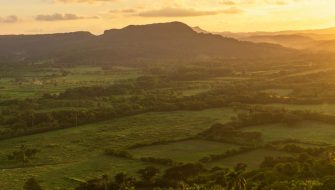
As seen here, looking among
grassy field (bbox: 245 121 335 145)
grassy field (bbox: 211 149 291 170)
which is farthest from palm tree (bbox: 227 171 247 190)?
grassy field (bbox: 245 121 335 145)

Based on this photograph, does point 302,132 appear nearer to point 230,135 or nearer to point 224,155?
point 230,135

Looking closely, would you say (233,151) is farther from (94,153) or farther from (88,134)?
(88,134)

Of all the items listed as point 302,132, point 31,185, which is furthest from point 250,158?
point 31,185

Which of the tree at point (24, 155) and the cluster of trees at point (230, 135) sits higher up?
the cluster of trees at point (230, 135)

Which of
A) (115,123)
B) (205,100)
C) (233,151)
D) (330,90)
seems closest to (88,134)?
(115,123)

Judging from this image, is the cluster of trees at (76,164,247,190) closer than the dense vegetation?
Yes

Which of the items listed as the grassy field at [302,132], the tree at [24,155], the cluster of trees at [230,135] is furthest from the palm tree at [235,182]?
the tree at [24,155]

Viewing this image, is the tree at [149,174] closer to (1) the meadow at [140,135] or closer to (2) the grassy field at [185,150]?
(1) the meadow at [140,135]

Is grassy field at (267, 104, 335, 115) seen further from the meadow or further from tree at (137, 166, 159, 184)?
tree at (137, 166, 159, 184)
